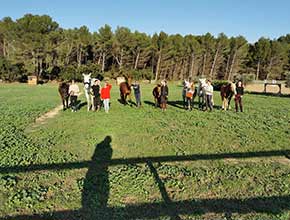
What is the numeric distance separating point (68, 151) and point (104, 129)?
3358 millimetres

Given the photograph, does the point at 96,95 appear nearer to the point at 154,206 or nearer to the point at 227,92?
the point at 227,92

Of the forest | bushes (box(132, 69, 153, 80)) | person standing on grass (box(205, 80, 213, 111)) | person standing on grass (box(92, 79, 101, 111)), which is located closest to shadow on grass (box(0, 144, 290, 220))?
person standing on grass (box(92, 79, 101, 111))

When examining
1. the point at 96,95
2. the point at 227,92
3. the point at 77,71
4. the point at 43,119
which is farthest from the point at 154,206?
the point at 77,71

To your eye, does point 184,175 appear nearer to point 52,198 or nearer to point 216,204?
point 216,204

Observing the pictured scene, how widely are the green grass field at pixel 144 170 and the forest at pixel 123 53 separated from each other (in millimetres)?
43987

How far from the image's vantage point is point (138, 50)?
69.5 metres

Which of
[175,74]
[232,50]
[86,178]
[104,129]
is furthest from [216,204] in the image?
[232,50]

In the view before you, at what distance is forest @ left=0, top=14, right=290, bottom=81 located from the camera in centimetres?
6031

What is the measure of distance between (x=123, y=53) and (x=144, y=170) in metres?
61.6

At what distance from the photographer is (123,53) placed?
68.6 meters

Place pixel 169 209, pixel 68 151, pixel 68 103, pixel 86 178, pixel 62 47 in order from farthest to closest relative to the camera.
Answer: pixel 62 47 → pixel 68 103 → pixel 68 151 → pixel 86 178 → pixel 169 209

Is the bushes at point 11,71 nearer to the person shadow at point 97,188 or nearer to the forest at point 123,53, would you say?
the forest at point 123,53

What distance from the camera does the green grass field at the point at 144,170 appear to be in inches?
249

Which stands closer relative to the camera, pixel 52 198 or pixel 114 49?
pixel 52 198
